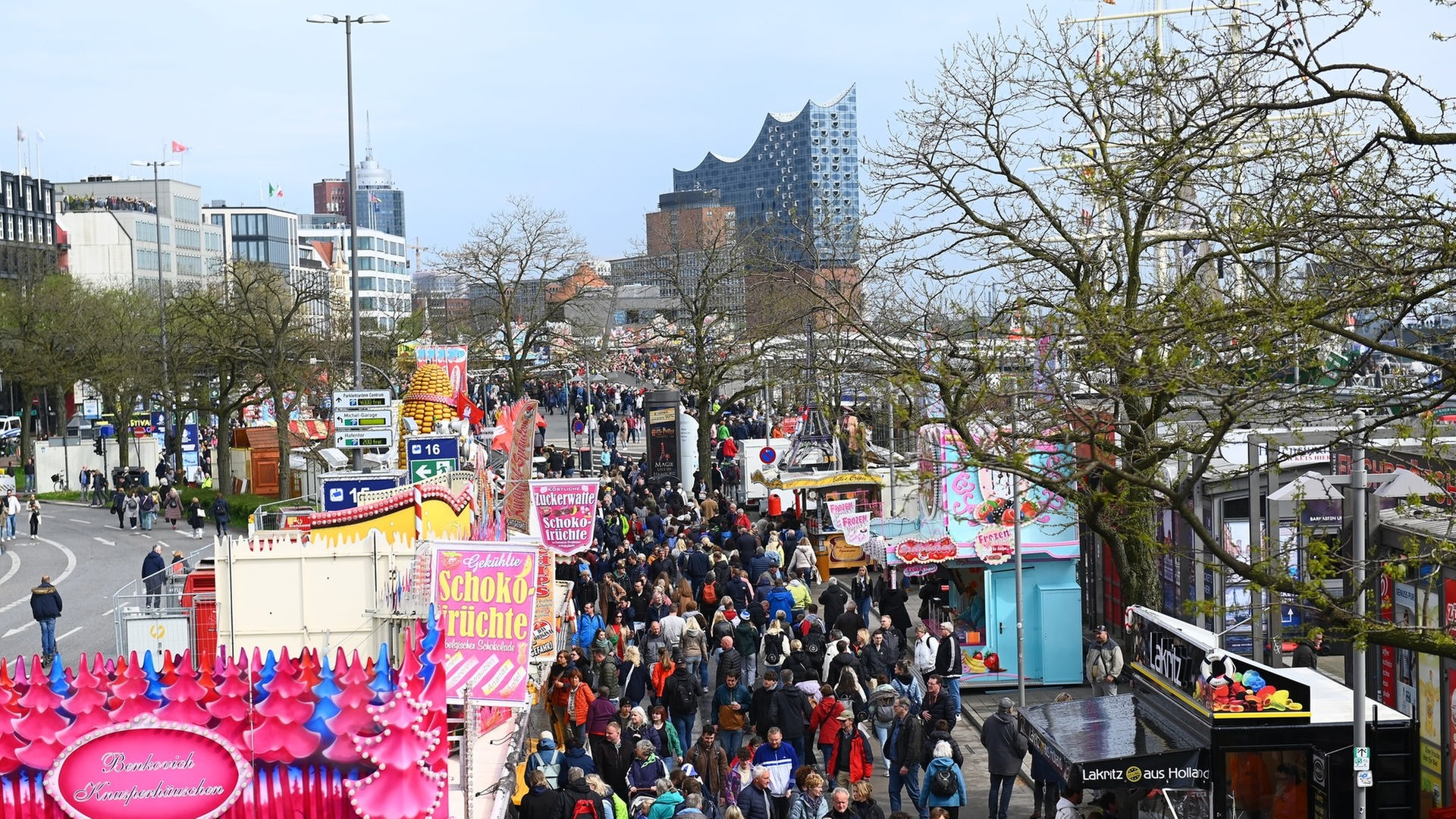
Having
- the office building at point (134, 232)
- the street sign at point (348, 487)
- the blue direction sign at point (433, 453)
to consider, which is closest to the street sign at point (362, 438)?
the blue direction sign at point (433, 453)

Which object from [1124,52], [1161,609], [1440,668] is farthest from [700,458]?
[1440,668]

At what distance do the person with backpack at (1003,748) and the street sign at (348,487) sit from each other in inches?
241

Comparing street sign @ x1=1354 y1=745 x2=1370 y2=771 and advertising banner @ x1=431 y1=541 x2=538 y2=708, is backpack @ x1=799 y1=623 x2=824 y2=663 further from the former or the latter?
street sign @ x1=1354 y1=745 x2=1370 y2=771

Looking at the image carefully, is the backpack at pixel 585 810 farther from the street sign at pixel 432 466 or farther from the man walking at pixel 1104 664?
the street sign at pixel 432 466

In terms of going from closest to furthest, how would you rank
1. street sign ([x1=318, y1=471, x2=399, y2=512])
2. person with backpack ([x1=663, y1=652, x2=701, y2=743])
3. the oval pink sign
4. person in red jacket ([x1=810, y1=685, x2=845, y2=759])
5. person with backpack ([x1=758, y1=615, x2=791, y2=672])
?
the oval pink sign, person in red jacket ([x1=810, y1=685, x2=845, y2=759]), street sign ([x1=318, y1=471, x2=399, y2=512]), person with backpack ([x1=663, y1=652, x2=701, y2=743]), person with backpack ([x1=758, y1=615, x2=791, y2=672])

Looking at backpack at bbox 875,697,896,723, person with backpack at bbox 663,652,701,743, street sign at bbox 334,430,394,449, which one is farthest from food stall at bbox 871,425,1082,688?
street sign at bbox 334,430,394,449

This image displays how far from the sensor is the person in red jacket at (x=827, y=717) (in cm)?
1559

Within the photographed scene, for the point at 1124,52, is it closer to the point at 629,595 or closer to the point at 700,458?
the point at 629,595

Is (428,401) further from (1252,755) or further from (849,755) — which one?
(1252,755)

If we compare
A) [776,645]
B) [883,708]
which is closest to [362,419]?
Answer: [776,645]

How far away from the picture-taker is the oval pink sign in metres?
9.74

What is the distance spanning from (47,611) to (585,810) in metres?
13.4

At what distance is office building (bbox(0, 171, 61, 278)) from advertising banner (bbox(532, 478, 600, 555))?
75673 mm

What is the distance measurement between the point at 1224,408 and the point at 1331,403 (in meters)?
0.94
